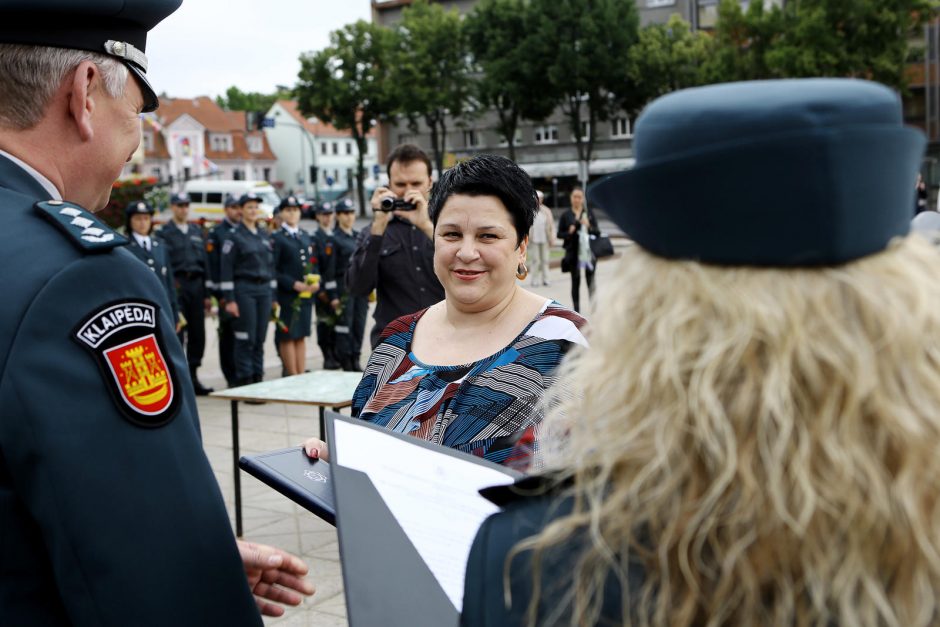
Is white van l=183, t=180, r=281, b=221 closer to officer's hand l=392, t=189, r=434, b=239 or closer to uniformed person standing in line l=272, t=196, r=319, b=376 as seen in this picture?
uniformed person standing in line l=272, t=196, r=319, b=376

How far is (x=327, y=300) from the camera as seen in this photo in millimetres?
11500

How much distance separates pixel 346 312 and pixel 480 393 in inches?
347

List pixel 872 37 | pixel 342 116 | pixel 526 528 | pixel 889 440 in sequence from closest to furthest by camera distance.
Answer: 1. pixel 889 440
2. pixel 526 528
3. pixel 872 37
4. pixel 342 116

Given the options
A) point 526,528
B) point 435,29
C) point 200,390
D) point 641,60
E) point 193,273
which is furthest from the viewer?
point 435,29

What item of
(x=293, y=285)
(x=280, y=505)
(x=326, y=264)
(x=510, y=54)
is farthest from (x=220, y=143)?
(x=280, y=505)

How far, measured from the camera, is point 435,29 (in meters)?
49.9

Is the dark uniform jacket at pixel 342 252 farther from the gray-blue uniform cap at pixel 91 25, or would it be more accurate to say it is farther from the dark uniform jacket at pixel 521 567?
the dark uniform jacket at pixel 521 567

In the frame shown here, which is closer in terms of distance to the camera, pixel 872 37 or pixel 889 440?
pixel 889 440

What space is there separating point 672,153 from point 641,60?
46707 mm

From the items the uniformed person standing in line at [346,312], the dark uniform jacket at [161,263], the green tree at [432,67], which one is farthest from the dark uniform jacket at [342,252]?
the green tree at [432,67]

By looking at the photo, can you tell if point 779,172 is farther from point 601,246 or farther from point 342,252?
point 601,246

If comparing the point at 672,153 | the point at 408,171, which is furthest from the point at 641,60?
the point at 672,153

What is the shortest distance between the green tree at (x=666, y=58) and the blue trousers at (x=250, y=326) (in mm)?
37304

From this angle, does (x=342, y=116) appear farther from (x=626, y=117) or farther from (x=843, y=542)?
(x=843, y=542)
